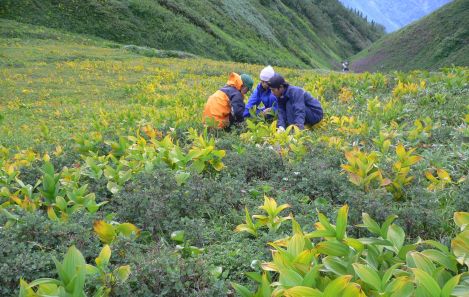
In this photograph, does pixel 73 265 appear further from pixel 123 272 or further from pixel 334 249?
pixel 334 249

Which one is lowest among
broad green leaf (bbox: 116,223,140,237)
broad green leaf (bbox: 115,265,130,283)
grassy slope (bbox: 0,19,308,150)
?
grassy slope (bbox: 0,19,308,150)

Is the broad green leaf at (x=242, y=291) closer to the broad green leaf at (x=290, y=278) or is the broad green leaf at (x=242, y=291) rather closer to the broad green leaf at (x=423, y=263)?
the broad green leaf at (x=290, y=278)

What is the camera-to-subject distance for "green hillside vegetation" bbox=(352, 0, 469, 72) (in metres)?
53.5

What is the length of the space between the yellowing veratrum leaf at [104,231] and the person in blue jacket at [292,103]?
171 inches

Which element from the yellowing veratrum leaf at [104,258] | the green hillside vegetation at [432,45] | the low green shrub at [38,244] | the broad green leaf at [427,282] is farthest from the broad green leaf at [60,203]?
the green hillside vegetation at [432,45]

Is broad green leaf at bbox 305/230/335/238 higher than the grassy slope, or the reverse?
broad green leaf at bbox 305/230/335/238

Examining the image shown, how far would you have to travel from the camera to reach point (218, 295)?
2.59 m

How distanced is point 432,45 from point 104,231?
6473 cm

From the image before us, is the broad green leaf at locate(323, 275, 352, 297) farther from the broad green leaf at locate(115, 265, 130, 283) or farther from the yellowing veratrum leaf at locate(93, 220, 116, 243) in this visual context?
the yellowing veratrum leaf at locate(93, 220, 116, 243)

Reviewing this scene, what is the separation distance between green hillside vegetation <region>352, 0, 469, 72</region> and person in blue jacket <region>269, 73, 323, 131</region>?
47.5 m

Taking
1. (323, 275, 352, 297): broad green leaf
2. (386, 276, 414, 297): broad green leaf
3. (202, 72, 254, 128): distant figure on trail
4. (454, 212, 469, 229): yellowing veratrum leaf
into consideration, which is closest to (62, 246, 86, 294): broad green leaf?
(323, 275, 352, 297): broad green leaf

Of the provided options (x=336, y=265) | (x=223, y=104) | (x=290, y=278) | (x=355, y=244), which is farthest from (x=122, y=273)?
(x=223, y=104)

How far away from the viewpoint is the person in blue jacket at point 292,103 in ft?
23.3

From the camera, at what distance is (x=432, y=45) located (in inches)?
2333
